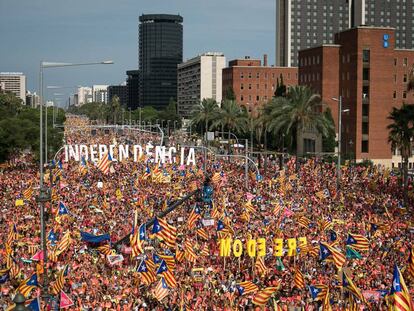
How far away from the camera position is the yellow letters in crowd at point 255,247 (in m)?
24.4

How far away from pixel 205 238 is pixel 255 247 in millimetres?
4733

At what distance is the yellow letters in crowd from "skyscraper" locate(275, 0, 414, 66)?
128 metres

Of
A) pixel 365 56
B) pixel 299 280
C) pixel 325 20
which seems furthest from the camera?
pixel 325 20

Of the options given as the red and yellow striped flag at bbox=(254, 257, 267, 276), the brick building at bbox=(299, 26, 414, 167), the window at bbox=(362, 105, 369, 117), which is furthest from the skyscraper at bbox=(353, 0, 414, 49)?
the red and yellow striped flag at bbox=(254, 257, 267, 276)

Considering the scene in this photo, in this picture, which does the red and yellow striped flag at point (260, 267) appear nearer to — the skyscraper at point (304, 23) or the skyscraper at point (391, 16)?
the skyscraper at point (391, 16)

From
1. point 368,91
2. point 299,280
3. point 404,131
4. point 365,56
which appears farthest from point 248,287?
point 365,56

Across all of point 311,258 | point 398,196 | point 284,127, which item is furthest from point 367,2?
point 311,258

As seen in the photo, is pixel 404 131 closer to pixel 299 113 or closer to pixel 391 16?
pixel 299 113

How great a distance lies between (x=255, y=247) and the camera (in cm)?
2448

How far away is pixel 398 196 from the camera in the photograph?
44.9 m

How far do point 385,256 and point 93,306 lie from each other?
11783mm

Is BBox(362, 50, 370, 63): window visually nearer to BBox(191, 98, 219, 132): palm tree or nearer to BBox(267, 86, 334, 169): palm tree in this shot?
BBox(191, 98, 219, 132): palm tree

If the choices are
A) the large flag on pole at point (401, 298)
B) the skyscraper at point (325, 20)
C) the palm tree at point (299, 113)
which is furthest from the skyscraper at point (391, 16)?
the large flag on pole at point (401, 298)

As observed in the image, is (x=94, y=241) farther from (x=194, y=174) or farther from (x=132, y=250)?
(x=194, y=174)
